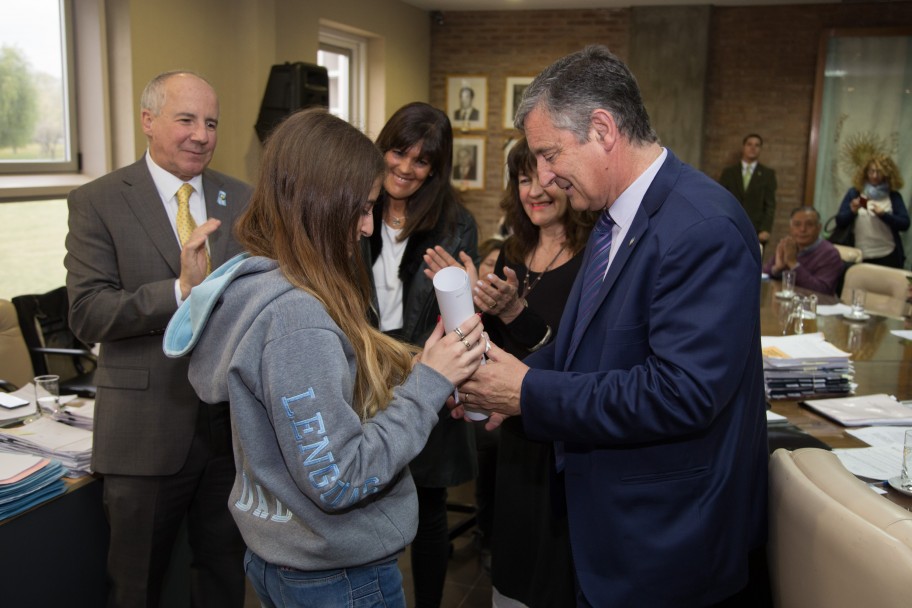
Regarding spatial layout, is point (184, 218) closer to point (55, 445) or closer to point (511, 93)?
point (55, 445)

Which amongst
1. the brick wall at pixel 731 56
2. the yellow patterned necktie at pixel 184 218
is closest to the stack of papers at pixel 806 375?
the yellow patterned necktie at pixel 184 218

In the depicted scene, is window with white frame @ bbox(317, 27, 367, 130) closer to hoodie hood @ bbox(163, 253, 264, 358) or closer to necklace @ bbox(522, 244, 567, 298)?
necklace @ bbox(522, 244, 567, 298)

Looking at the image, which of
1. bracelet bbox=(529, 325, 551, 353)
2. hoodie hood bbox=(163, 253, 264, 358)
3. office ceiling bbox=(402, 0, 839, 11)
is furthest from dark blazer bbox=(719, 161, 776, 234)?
hoodie hood bbox=(163, 253, 264, 358)

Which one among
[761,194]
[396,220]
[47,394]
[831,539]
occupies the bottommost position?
[47,394]

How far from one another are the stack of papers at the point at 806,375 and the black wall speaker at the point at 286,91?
4.68 m

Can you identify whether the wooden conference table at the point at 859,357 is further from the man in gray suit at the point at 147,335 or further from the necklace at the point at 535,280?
the man in gray suit at the point at 147,335

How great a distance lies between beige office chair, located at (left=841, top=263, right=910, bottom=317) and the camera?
4.80 m

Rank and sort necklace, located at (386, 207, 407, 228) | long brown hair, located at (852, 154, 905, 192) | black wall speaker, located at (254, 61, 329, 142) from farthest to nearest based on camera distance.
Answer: long brown hair, located at (852, 154, 905, 192) → black wall speaker, located at (254, 61, 329, 142) → necklace, located at (386, 207, 407, 228)

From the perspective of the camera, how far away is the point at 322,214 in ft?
4.41

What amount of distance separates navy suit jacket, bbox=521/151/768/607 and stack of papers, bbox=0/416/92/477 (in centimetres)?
142

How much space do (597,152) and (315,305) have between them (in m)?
0.67

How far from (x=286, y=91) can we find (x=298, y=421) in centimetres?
566

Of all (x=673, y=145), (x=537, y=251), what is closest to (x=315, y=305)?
(x=537, y=251)

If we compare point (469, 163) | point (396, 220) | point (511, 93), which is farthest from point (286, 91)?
point (511, 93)
